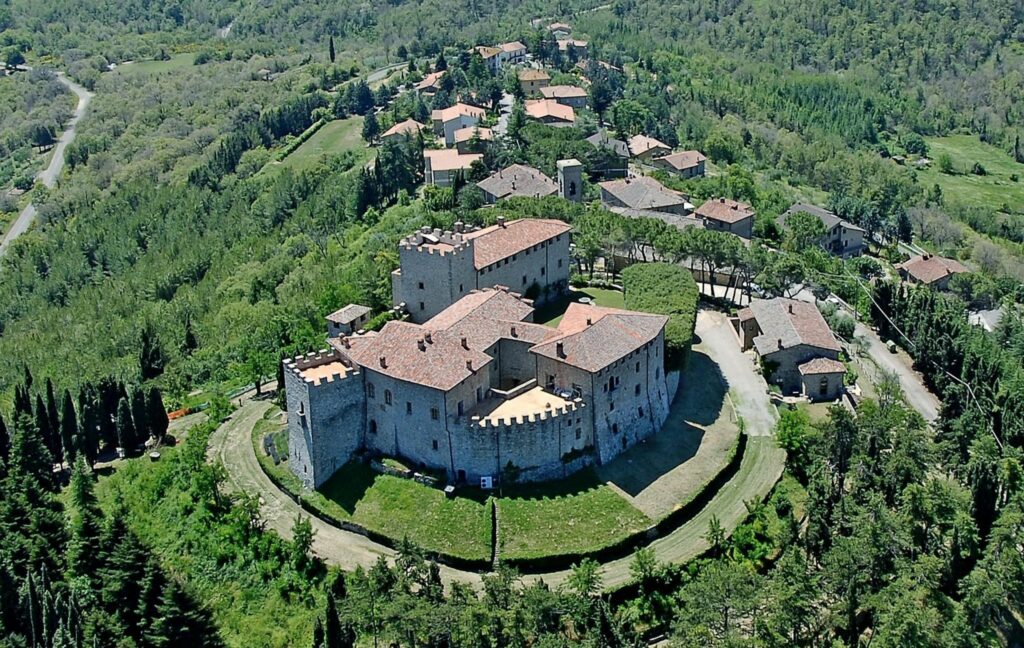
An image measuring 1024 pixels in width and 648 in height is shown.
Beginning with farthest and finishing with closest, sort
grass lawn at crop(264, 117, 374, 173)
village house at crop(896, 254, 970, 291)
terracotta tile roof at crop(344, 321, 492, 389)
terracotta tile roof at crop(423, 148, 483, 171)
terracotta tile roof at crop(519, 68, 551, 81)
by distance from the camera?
grass lawn at crop(264, 117, 374, 173) → terracotta tile roof at crop(519, 68, 551, 81) → terracotta tile roof at crop(423, 148, 483, 171) → village house at crop(896, 254, 970, 291) → terracotta tile roof at crop(344, 321, 492, 389)

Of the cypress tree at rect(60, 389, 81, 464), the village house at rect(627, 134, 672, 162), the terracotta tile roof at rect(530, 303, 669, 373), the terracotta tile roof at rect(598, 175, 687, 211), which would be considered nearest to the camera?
the terracotta tile roof at rect(530, 303, 669, 373)

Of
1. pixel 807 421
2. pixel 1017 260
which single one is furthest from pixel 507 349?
pixel 1017 260

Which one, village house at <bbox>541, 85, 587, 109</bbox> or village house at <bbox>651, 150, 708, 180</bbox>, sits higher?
village house at <bbox>541, 85, 587, 109</bbox>

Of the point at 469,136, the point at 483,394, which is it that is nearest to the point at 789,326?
the point at 483,394

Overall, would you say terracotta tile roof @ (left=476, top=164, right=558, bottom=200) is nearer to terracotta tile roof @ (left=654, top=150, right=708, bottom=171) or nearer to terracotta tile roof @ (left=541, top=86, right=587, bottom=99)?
terracotta tile roof @ (left=654, top=150, right=708, bottom=171)

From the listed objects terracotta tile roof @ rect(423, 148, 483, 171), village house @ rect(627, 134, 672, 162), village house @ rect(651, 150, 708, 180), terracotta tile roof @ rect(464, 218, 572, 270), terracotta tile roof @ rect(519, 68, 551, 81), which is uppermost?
terracotta tile roof @ rect(464, 218, 572, 270)

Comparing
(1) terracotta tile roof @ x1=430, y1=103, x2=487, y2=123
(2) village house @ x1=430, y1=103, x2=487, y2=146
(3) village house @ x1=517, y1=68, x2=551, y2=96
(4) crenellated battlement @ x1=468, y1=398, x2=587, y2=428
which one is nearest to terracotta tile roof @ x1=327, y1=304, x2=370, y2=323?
(4) crenellated battlement @ x1=468, y1=398, x2=587, y2=428

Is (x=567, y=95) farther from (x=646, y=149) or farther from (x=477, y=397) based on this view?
(x=477, y=397)
